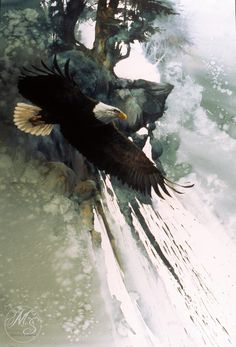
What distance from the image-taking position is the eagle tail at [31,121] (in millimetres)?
1573

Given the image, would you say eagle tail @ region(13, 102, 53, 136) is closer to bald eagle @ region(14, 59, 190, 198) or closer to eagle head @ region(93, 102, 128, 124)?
bald eagle @ region(14, 59, 190, 198)

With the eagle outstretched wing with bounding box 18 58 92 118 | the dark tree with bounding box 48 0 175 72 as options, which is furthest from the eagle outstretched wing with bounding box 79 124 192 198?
the dark tree with bounding box 48 0 175 72

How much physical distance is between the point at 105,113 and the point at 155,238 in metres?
0.45

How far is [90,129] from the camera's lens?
5.22ft

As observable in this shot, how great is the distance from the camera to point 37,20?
1661 mm

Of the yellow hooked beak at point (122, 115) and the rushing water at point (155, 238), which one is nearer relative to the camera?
the rushing water at point (155, 238)

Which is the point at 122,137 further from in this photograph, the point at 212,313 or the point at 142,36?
the point at 212,313

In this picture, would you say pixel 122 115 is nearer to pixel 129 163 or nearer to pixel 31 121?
pixel 129 163

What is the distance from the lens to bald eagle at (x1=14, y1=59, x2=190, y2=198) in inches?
62.2

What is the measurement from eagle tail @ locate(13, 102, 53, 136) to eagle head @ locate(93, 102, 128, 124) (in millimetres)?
169
